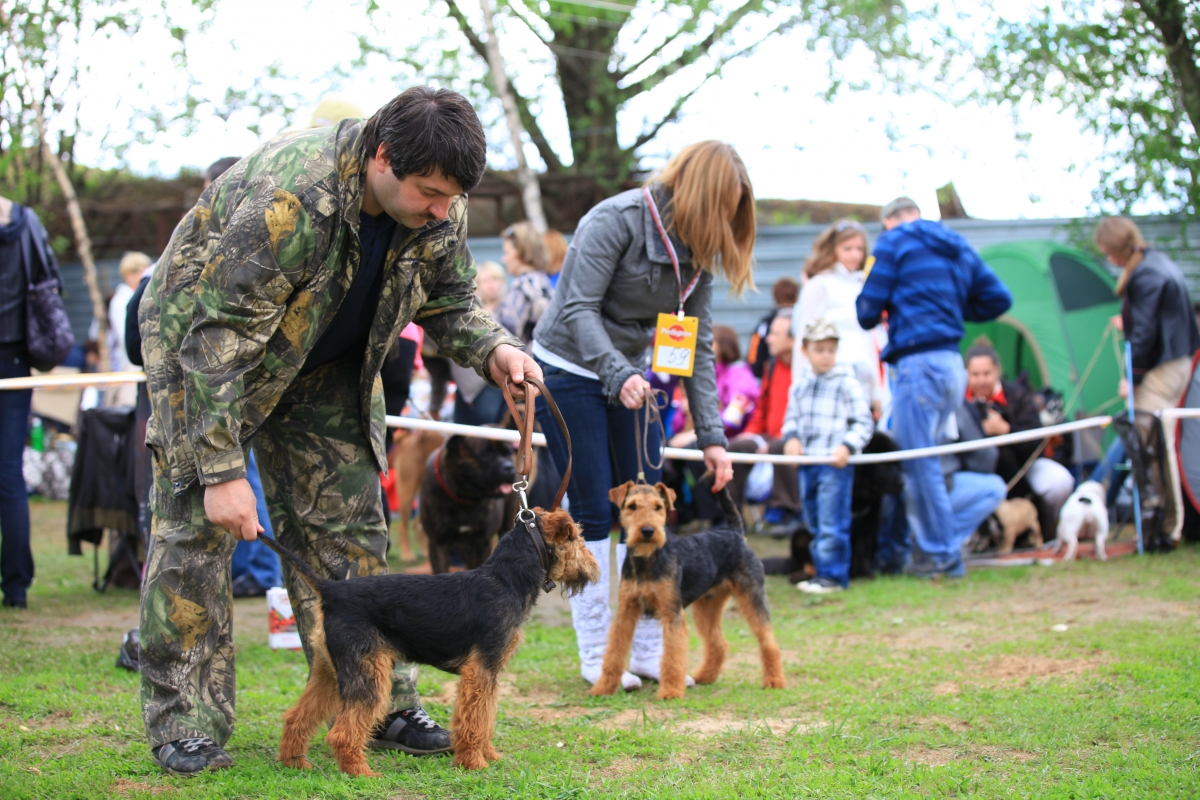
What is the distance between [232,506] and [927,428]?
18.3ft

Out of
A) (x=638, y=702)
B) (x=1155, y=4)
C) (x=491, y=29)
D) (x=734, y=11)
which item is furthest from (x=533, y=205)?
(x=638, y=702)

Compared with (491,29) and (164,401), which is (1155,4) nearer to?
(491,29)

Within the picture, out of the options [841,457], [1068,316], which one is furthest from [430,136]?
[1068,316]

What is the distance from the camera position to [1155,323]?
7.95 metres

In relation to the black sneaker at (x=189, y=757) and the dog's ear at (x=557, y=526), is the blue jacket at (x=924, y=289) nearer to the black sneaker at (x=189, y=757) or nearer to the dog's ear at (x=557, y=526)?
the dog's ear at (x=557, y=526)

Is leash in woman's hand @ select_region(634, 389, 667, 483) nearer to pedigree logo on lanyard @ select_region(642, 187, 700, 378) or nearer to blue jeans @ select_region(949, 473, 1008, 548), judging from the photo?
pedigree logo on lanyard @ select_region(642, 187, 700, 378)

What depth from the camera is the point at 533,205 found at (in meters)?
13.5

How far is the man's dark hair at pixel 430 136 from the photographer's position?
261 cm

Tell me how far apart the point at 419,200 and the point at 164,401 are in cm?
100

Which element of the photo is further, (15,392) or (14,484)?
(14,484)

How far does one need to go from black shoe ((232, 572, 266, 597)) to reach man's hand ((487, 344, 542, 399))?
3.91 m

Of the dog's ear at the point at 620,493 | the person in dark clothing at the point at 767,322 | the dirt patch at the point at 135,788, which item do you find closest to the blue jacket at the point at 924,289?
the person in dark clothing at the point at 767,322

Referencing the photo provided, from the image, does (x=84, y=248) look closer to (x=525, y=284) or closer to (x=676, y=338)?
(x=525, y=284)

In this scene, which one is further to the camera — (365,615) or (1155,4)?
(1155,4)
